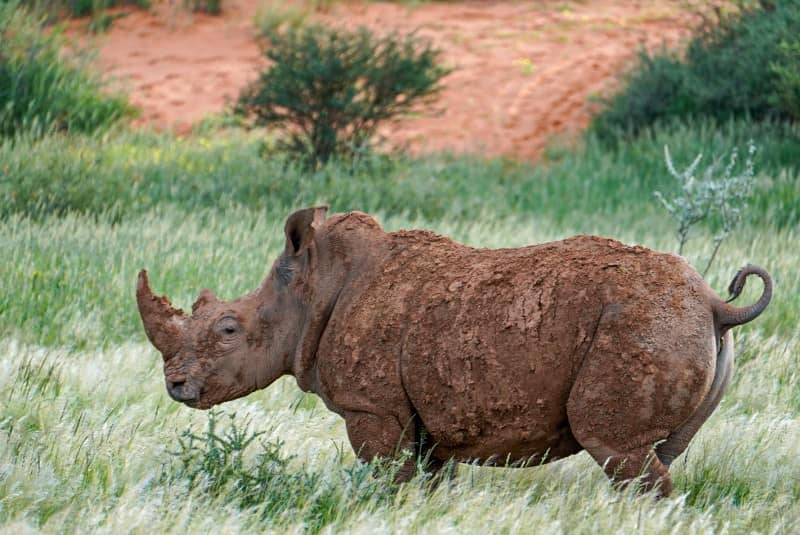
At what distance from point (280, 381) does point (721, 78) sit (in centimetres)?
1249

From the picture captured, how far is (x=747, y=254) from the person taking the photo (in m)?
11.5

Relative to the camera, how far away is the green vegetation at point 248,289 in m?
4.89

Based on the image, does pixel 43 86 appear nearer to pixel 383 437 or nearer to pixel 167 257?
pixel 167 257

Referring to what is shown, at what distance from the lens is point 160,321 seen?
525 centimetres

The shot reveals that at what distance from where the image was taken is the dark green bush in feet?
53.4

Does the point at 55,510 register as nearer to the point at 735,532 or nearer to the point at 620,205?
the point at 735,532

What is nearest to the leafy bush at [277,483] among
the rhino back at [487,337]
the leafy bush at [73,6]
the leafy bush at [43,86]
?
the rhino back at [487,337]

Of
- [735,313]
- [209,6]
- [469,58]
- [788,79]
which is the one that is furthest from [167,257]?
[209,6]

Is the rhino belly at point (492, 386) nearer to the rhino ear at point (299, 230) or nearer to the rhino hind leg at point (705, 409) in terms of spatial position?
the rhino hind leg at point (705, 409)

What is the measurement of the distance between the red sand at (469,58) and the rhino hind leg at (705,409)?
13.1m

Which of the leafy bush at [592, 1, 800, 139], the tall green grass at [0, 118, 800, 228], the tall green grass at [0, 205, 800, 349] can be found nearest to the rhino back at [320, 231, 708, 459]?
the tall green grass at [0, 205, 800, 349]

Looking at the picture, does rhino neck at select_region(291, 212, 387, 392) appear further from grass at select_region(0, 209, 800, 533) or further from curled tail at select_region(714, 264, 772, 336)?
curled tail at select_region(714, 264, 772, 336)

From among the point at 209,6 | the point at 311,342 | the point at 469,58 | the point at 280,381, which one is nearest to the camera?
the point at 311,342

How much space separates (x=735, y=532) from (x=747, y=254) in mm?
6823
